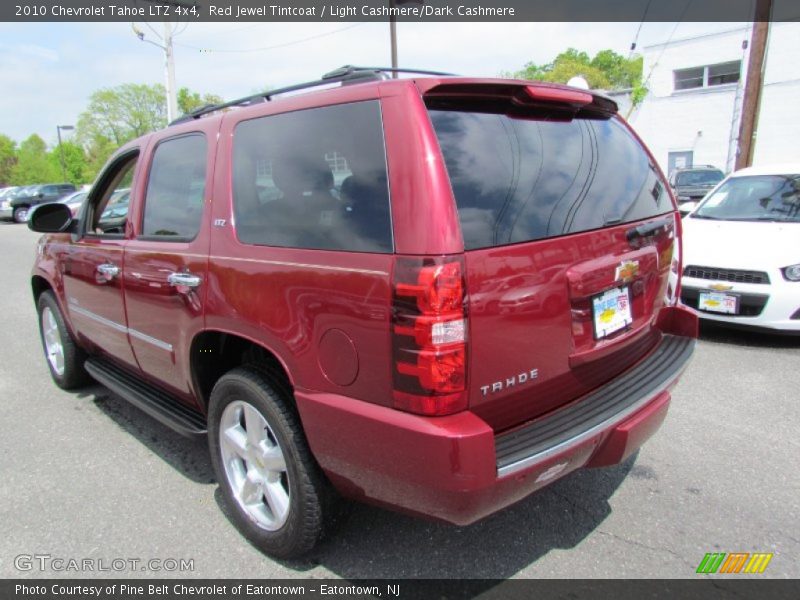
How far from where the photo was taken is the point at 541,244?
79.4 inches

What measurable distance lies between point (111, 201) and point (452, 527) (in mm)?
3209

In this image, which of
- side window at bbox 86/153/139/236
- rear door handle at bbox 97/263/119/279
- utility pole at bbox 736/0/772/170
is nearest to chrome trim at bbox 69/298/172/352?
rear door handle at bbox 97/263/119/279

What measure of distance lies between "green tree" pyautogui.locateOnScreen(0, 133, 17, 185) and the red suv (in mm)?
101645

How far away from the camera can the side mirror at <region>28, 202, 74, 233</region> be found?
380cm

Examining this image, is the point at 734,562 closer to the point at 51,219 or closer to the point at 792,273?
the point at 792,273

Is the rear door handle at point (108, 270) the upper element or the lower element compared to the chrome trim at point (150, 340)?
upper

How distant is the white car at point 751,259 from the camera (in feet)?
16.0

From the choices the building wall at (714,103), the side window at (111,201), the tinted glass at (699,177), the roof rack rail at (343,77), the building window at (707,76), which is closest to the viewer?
the roof rack rail at (343,77)

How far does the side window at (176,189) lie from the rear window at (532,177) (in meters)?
1.38

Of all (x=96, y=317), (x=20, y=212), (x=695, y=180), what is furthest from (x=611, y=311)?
(x=20, y=212)

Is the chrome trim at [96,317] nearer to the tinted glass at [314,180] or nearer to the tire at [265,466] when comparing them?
the tire at [265,466]

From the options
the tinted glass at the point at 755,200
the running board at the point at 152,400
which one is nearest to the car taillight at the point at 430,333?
the running board at the point at 152,400

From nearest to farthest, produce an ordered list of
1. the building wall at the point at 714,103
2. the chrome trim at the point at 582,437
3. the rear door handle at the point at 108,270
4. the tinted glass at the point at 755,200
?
1. the chrome trim at the point at 582,437
2. the rear door handle at the point at 108,270
3. the tinted glass at the point at 755,200
4. the building wall at the point at 714,103

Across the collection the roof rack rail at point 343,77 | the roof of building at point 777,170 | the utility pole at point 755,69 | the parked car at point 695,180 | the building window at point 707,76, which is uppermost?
the building window at point 707,76
